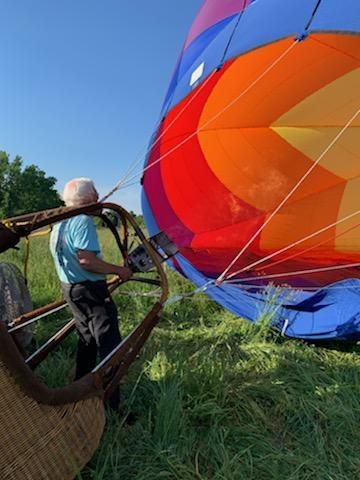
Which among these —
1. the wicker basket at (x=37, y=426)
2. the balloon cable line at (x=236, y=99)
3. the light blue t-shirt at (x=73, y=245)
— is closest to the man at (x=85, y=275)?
the light blue t-shirt at (x=73, y=245)

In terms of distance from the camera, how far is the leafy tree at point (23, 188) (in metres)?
46.1

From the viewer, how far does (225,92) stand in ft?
11.0

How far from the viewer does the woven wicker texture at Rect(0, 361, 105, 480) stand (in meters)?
1.16

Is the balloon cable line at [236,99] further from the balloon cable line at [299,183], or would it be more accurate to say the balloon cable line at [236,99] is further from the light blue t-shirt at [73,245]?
the light blue t-shirt at [73,245]

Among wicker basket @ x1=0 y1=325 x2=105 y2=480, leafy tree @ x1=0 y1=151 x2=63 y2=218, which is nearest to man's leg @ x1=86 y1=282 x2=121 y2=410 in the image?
wicker basket @ x1=0 y1=325 x2=105 y2=480

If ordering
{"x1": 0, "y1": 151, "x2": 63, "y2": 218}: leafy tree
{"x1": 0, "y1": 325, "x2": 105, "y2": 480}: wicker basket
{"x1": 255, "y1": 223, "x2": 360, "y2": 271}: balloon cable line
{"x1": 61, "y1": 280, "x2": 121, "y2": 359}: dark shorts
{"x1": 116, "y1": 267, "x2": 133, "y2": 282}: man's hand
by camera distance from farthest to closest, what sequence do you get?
{"x1": 0, "y1": 151, "x2": 63, "y2": 218}: leafy tree < {"x1": 255, "y1": 223, "x2": 360, "y2": 271}: balloon cable line < {"x1": 61, "y1": 280, "x2": 121, "y2": 359}: dark shorts < {"x1": 116, "y1": 267, "x2": 133, "y2": 282}: man's hand < {"x1": 0, "y1": 325, "x2": 105, "y2": 480}: wicker basket

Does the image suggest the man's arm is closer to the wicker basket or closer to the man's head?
the man's head

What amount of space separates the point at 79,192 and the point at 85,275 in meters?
0.41

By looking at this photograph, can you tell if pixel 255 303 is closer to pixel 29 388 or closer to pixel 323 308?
pixel 323 308

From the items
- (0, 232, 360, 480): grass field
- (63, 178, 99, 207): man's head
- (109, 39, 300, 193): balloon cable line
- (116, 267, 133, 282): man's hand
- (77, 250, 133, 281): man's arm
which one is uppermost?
(109, 39, 300, 193): balloon cable line

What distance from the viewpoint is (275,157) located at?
10.6ft

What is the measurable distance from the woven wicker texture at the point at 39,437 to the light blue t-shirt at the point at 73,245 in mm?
938

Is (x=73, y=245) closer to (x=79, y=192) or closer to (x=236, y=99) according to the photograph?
(x=79, y=192)

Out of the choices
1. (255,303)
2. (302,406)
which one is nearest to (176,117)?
(255,303)
